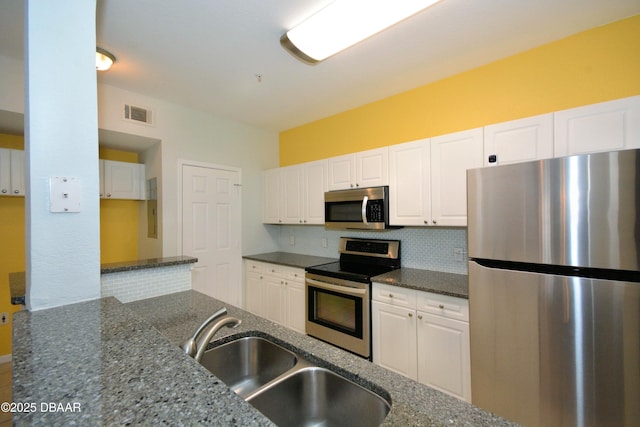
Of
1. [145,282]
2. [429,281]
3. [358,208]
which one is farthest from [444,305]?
[145,282]

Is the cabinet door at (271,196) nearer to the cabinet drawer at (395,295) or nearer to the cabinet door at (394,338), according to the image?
the cabinet drawer at (395,295)

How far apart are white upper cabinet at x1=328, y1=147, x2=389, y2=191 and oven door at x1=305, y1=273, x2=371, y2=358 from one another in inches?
37.8

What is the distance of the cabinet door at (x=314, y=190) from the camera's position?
10.1 ft

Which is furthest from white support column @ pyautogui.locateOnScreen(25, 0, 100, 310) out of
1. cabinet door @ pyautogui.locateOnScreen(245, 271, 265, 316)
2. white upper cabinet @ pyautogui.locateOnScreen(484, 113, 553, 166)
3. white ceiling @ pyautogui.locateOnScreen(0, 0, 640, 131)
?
cabinet door @ pyautogui.locateOnScreen(245, 271, 265, 316)

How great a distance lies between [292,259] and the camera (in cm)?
334

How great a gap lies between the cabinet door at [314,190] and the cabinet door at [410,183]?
837mm

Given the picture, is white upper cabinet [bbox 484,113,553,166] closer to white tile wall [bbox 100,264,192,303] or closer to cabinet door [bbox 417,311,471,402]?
cabinet door [bbox 417,311,471,402]

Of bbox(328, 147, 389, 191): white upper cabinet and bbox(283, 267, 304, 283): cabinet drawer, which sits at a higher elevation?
bbox(328, 147, 389, 191): white upper cabinet

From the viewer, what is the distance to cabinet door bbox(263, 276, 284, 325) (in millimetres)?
3121

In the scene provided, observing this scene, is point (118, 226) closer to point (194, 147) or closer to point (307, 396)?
point (194, 147)

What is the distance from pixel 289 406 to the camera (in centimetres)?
94

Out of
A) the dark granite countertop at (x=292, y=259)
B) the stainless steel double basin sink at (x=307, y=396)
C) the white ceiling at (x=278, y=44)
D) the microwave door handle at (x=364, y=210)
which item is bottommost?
the stainless steel double basin sink at (x=307, y=396)

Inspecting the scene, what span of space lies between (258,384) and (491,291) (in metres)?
1.32

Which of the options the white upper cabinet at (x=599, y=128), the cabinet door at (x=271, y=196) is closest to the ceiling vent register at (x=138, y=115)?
the cabinet door at (x=271, y=196)
